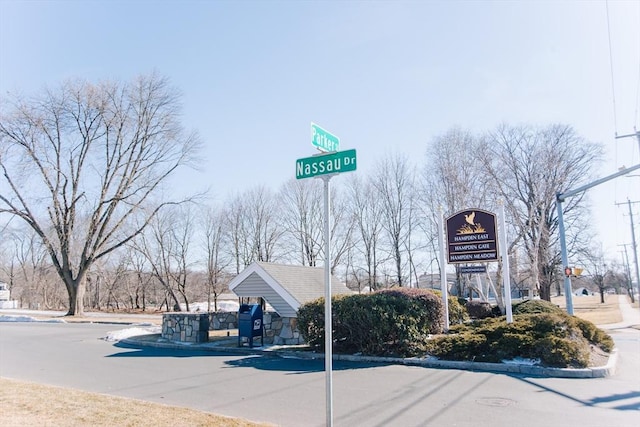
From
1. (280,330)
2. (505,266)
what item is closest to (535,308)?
(505,266)

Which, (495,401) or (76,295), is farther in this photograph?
(76,295)

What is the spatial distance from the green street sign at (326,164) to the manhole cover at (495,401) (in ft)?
16.2

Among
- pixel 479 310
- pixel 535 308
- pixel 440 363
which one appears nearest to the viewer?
pixel 440 363

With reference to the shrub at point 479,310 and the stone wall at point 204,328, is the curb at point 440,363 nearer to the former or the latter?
the stone wall at point 204,328

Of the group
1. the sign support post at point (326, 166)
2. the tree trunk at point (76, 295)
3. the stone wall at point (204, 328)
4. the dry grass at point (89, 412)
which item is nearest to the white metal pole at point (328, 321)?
the sign support post at point (326, 166)

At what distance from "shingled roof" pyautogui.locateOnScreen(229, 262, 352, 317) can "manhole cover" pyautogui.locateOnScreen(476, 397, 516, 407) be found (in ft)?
25.2

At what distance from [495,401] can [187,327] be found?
12.4 m

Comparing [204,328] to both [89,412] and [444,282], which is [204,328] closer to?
[444,282]

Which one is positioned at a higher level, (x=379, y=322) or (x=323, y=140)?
(x=323, y=140)

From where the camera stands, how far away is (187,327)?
16.9 metres

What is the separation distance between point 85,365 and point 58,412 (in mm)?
6338

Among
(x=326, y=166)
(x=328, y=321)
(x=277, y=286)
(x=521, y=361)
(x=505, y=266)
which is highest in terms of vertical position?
(x=326, y=166)

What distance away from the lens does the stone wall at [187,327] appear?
654 inches

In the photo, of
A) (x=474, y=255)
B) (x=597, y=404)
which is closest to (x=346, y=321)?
(x=474, y=255)
